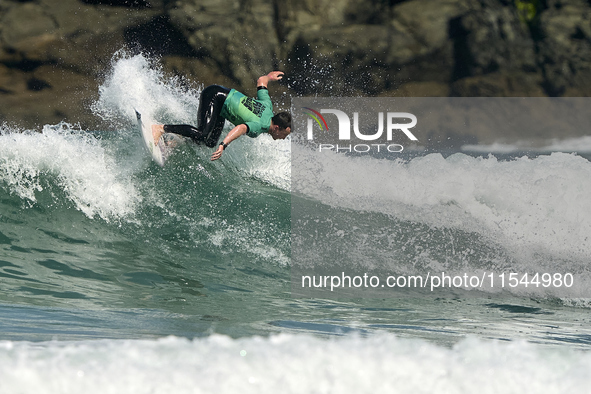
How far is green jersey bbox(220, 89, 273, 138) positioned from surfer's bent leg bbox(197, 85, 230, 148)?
81 mm

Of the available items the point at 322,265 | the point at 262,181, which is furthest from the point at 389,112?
the point at 322,265

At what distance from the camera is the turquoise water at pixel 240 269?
1.69m

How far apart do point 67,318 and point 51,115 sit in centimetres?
1348

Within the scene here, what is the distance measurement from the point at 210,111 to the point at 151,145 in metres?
0.64

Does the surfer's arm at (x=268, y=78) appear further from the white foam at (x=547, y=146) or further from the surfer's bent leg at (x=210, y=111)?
the white foam at (x=547, y=146)

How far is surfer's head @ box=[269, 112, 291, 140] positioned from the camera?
486 centimetres

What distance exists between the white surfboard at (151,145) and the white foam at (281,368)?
336 centimetres

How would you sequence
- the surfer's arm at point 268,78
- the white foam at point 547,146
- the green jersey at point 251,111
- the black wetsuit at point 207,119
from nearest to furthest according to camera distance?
the surfer's arm at point 268,78 < the green jersey at point 251,111 < the black wetsuit at point 207,119 < the white foam at point 547,146

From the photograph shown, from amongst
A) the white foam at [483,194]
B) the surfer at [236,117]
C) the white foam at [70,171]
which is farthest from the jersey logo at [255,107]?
the white foam at [483,194]

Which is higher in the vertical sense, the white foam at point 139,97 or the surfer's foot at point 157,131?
the white foam at point 139,97

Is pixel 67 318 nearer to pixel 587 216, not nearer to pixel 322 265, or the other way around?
pixel 322 265

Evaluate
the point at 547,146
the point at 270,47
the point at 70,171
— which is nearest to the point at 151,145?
the point at 70,171

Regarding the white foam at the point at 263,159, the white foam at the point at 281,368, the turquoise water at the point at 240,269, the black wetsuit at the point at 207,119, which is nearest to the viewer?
the white foam at the point at 281,368

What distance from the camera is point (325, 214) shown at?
18.6ft
